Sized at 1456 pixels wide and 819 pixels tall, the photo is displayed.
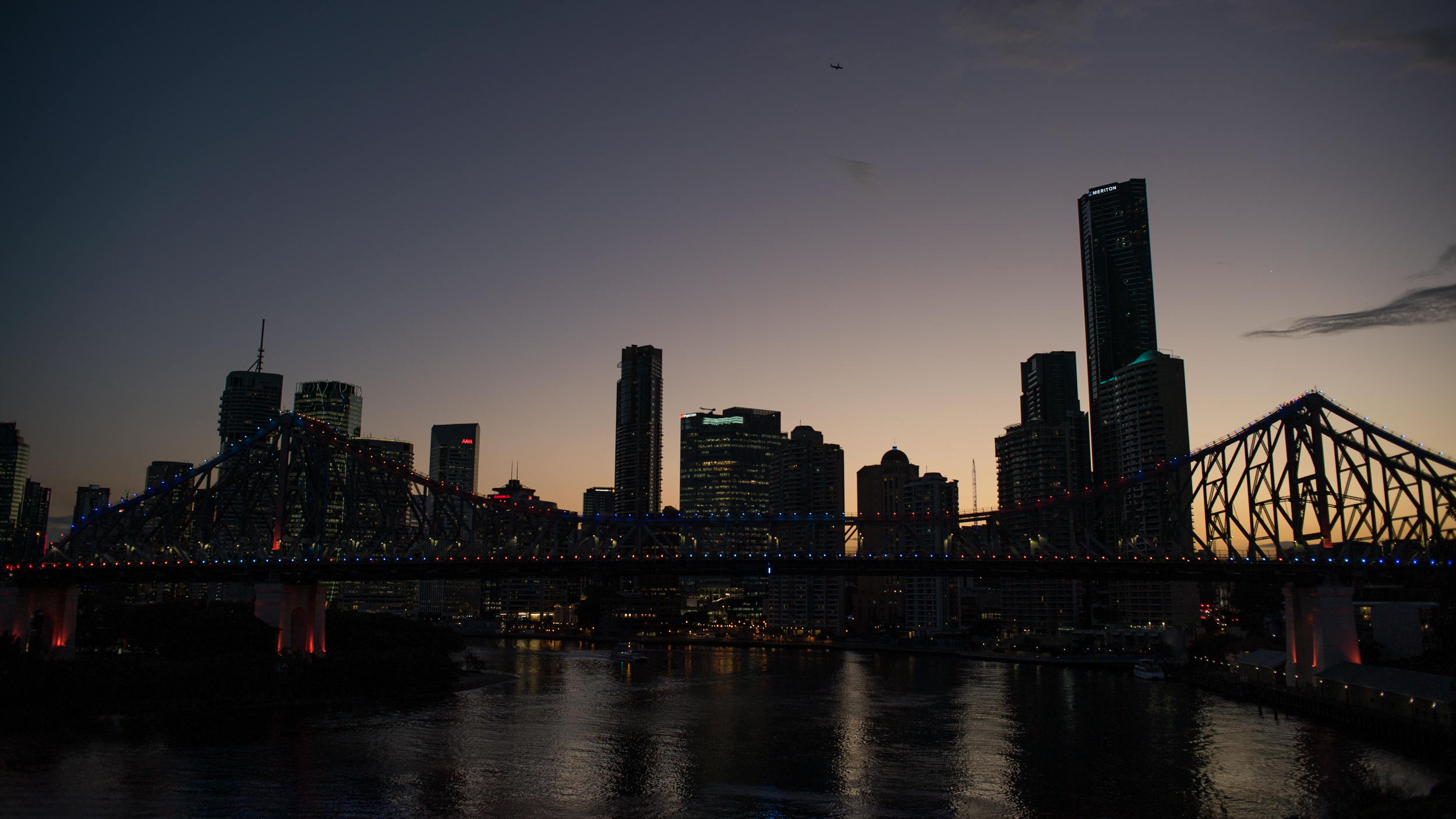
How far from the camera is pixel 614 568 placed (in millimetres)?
89312

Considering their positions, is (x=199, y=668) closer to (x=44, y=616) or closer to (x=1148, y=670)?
(x=44, y=616)

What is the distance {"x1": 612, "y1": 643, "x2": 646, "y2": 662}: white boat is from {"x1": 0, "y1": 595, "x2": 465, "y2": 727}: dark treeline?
45.2 metres

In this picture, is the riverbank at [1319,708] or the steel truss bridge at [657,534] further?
the steel truss bridge at [657,534]

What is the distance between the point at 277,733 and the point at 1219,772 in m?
49.2

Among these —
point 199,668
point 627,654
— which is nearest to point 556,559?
point 199,668

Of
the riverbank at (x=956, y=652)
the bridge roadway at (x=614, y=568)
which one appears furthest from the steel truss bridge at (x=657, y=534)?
the riverbank at (x=956, y=652)

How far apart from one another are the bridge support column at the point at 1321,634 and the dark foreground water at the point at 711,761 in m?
5.07

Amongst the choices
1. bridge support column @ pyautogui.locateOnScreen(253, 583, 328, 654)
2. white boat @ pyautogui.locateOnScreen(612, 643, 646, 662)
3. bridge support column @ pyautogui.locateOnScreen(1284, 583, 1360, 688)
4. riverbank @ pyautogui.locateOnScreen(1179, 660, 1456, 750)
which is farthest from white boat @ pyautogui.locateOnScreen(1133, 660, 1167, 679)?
bridge support column @ pyautogui.locateOnScreen(253, 583, 328, 654)

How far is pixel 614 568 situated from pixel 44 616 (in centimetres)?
5167

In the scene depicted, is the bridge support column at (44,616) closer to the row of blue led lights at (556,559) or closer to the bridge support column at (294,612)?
the row of blue led lights at (556,559)

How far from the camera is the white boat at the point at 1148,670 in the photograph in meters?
104

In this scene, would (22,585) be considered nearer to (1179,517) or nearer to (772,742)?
(772,742)

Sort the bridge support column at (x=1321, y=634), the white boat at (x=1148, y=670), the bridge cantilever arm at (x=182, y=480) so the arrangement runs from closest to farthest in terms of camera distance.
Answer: the bridge support column at (x=1321, y=634) → the bridge cantilever arm at (x=182, y=480) → the white boat at (x=1148, y=670)

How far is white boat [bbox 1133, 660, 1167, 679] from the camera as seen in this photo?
103562 mm
